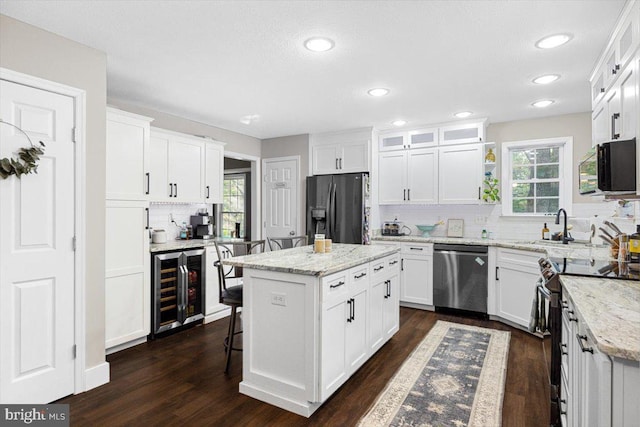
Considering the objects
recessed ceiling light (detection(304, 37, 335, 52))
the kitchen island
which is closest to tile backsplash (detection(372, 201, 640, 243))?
the kitchen island

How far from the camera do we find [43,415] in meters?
2.22

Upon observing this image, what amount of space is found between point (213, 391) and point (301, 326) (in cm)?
91

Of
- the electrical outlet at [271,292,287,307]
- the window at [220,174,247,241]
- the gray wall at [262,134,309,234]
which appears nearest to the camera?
the electrical outlet at [271,292,287,307]

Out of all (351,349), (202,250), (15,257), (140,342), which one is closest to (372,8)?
(351,349)

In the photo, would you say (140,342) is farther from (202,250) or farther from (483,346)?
(483,346)

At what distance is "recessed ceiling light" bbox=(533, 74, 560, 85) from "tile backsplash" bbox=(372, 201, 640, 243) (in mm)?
1501

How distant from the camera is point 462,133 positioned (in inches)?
181

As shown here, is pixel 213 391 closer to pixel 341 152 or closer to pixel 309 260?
pixel 309 260

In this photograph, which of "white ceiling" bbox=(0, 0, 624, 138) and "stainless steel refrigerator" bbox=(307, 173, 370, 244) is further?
"stainless steel refrigerator" bbox=(307, 173, 370, 244)

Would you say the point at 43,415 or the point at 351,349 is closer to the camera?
the point at 43,415

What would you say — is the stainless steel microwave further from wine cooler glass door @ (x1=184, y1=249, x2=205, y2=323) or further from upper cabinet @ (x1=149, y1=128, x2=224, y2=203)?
upper cabinet @ (x1=149, y1=128, x2=224, y2=203)

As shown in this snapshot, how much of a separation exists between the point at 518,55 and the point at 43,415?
163 inches

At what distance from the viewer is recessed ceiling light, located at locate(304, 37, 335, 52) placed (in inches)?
94.1

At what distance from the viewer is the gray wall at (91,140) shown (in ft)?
7.72
